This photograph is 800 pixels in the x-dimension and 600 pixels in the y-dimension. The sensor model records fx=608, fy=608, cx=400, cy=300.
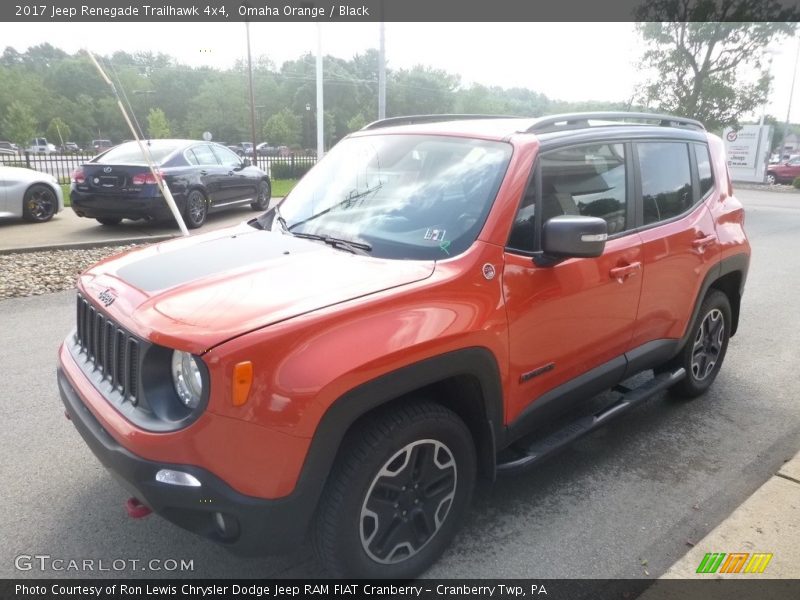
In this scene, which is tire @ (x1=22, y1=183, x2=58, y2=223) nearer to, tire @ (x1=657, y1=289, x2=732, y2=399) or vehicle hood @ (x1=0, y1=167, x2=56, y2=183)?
vehicle hood @ (x1=0, y1=167, x2=56, y2=183)

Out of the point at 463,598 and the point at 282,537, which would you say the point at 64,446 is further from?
the point at 463,598

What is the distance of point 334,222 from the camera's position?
3.11 m

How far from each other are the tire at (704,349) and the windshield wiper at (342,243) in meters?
2.44

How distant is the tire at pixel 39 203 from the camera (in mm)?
10891

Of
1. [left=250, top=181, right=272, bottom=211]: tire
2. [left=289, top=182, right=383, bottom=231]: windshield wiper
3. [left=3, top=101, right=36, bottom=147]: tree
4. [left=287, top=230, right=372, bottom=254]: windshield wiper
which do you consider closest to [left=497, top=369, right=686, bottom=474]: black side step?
[left=287, top=230, right=372, bottom=254]: windshield wiper

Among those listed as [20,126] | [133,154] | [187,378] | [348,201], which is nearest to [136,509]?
[187,378]

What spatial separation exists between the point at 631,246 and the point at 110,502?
9.91 feet

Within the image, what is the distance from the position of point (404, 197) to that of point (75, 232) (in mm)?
9302

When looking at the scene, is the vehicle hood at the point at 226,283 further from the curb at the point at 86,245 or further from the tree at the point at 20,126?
the tree at the point at 20,126

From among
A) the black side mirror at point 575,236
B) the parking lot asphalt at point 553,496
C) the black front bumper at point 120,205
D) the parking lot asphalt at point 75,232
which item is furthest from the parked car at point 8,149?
the black side mirror at point 575,236

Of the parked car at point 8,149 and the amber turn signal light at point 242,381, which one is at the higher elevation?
the amber turn signal light at point 242,381

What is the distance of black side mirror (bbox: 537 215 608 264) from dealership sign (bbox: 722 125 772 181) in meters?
31.3

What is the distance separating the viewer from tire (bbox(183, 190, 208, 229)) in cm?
1095

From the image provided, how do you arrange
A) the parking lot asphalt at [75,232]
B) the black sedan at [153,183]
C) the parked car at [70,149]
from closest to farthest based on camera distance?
1. the parking lot asphalt at [75,232]
2. the black sedan at [153,183]
3. the parked car at [70,149]
